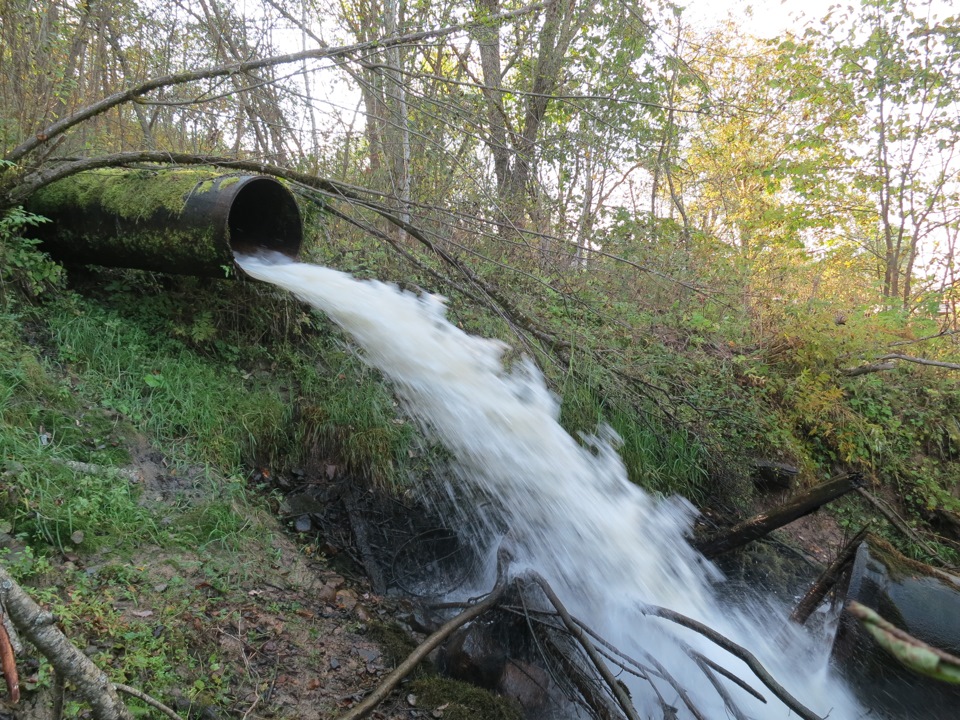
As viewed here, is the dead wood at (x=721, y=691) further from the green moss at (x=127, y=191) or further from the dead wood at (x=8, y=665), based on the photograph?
the green moss at (x=127, y=191)

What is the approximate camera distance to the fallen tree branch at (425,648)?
9.38 feet

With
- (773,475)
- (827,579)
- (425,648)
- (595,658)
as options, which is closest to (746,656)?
(595,658)

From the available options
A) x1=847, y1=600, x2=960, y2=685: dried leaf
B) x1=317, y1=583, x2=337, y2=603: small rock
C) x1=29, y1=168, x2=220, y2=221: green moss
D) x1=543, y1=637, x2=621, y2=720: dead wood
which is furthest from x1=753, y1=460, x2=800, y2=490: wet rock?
x1=847, y1=600, x2=960, y2=685: dried leaf

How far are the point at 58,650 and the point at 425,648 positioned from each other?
6.02 feet

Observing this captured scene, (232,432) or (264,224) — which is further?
(264,224)

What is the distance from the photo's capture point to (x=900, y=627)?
11.5ft

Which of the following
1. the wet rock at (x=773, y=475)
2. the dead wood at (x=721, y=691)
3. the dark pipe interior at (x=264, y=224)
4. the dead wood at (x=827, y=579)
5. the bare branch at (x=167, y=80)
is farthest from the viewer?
the wet rock at (x=773, y=475)

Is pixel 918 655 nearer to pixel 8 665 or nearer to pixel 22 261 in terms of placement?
pixel 8 665

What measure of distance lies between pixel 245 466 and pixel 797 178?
10.6m


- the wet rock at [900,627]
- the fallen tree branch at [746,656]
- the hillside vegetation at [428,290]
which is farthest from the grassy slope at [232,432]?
the wet rock at [900,627]

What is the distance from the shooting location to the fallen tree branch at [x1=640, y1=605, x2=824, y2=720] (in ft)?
9.91

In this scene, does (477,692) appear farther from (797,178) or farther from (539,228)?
(797,178)

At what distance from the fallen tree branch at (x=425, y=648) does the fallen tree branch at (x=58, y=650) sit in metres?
1.10

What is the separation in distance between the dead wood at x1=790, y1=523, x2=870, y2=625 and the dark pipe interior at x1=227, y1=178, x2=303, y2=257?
470 cm
